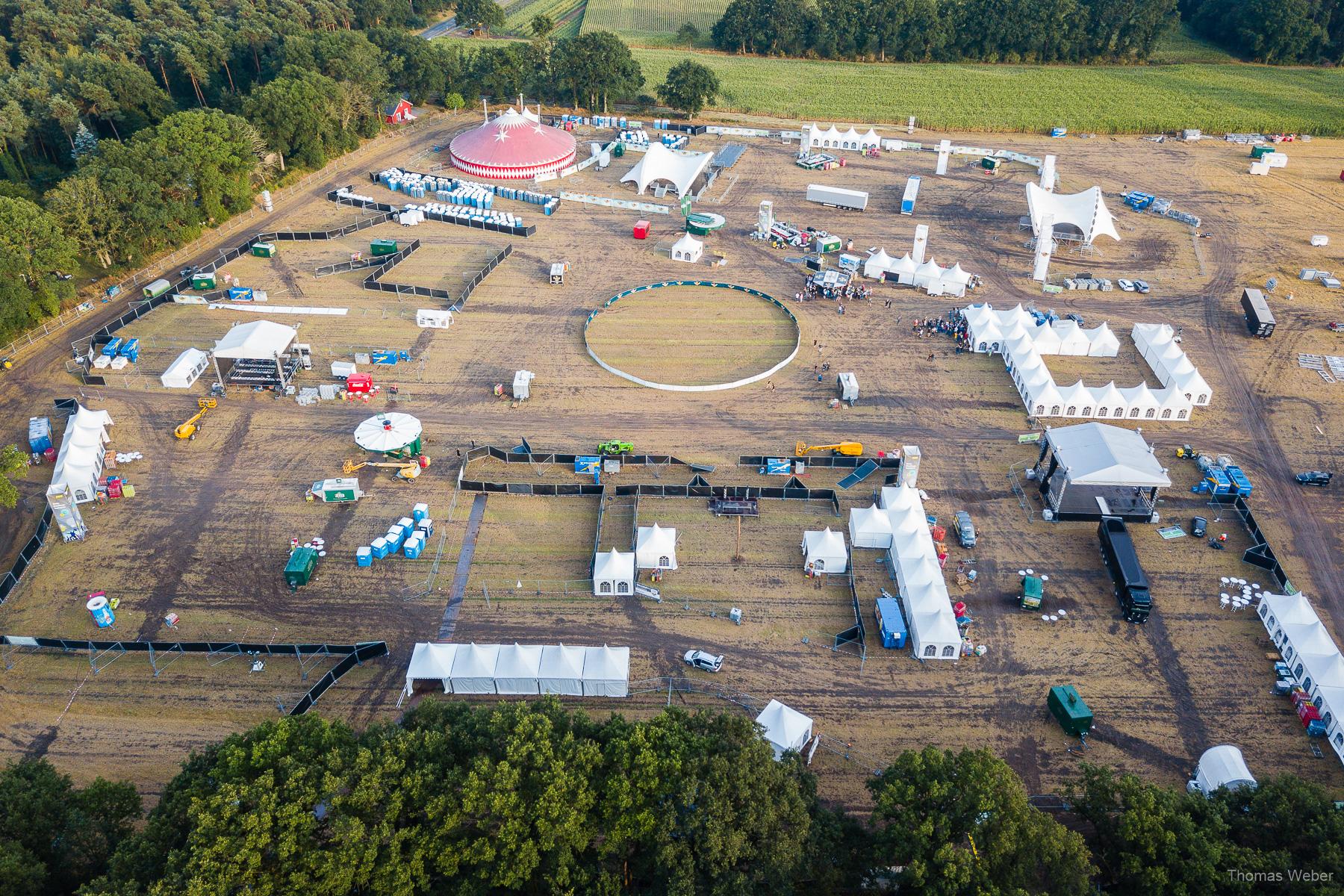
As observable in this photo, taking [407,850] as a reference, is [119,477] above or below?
below

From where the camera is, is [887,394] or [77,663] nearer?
[77,663]

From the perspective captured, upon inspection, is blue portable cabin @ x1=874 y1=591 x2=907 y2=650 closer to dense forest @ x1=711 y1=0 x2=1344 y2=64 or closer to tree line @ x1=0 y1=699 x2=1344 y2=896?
tree line @ x1=0 y1=699 x2=1344 y2=896

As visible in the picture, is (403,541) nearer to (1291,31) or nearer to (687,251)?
(687,251)

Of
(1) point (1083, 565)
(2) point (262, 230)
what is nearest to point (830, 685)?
(1) point (1083, 565)

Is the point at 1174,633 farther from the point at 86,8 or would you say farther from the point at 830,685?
the point at 86,8

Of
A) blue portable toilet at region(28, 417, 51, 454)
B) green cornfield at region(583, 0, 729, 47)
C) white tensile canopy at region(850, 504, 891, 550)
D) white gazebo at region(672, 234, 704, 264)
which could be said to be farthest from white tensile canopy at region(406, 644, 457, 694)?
green cornfield at region(583, 0, 729, 47)

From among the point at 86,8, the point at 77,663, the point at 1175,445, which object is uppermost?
the point at 86,8

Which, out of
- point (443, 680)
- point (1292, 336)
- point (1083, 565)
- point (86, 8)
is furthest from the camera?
point (86, 8)

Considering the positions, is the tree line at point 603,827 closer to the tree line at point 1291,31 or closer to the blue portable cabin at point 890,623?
the blue portable cabin at point 890,623
